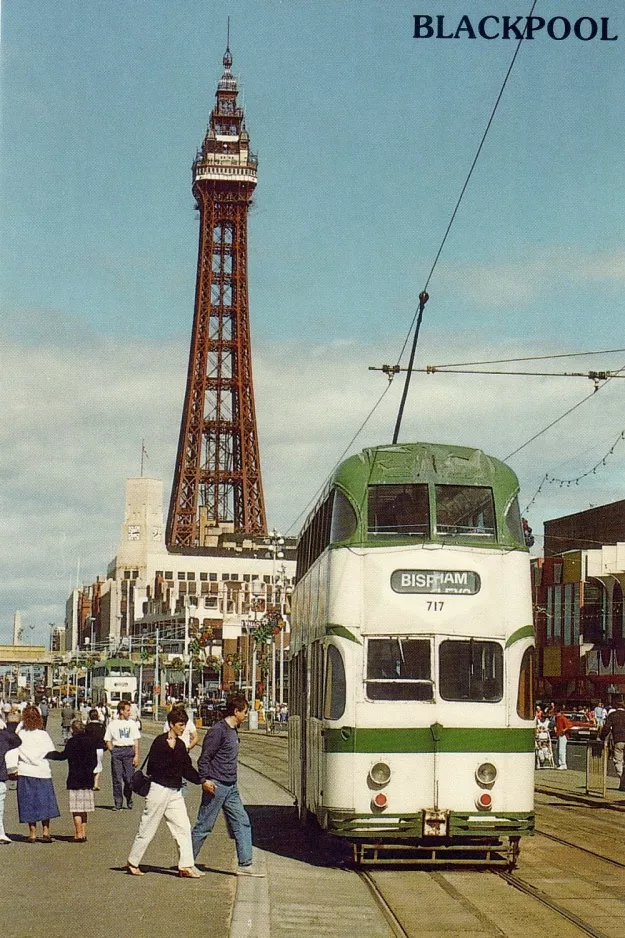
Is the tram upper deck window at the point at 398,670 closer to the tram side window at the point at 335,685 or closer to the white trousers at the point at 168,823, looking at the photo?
the tram side window at the point at 335,685

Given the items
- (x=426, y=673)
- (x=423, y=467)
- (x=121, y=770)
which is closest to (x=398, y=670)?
(x=426, y=673)

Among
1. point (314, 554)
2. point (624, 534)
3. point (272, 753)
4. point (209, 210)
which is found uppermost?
point (209, 210)

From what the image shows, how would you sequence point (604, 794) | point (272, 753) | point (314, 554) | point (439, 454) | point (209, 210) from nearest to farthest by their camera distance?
1. point (439, 454)
2. point (314, 554)
3. point (604, 794)
4. point (272, 753)
5. point (209, 210)

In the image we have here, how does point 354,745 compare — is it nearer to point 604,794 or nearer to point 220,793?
point 220,793

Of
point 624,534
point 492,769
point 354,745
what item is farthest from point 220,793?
point 624,534

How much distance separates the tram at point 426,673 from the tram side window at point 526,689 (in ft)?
0.05

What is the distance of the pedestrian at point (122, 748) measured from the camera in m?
25.0

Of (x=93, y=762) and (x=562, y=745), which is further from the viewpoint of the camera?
(x=562, y=745)

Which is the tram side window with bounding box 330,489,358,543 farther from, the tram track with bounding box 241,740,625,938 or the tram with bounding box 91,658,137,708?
the tram with bounding box 91,658,137,708

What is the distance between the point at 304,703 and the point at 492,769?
388 centimetres

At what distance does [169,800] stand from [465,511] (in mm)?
4691

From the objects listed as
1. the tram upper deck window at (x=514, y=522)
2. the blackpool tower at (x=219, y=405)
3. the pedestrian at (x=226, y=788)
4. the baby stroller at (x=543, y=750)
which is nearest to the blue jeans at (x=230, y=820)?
the pedestrian at (x=226, y=788)

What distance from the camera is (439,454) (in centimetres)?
1847

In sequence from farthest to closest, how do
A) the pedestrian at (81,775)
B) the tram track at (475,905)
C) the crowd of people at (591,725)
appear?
the crowd of people at (591,725)
the pedestrian at (81,775)
the tram track at (475,905)
